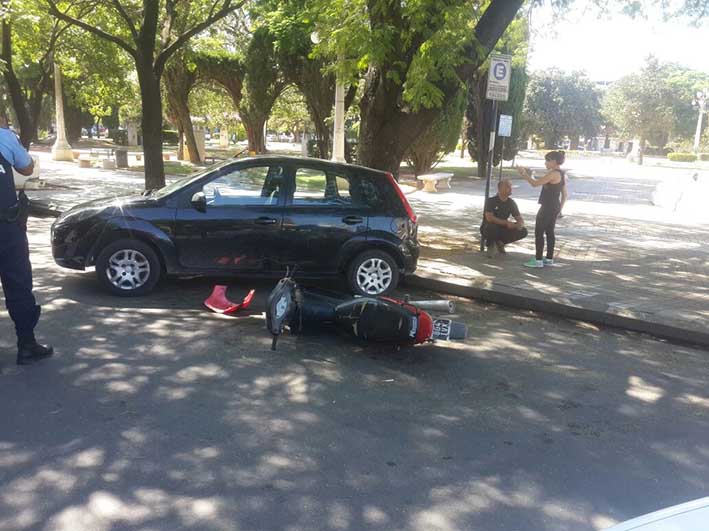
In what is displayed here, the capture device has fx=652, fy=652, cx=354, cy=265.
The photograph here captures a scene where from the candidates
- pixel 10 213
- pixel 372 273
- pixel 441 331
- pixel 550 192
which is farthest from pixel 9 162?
pixel 550 192

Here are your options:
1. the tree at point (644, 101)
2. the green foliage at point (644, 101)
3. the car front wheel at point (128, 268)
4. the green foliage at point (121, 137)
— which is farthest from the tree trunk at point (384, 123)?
the green foliage at point (121, 137)

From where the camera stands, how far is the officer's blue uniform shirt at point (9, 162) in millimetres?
4875

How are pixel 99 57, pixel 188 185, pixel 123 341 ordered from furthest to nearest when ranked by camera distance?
1. pixel 99 57
2. pixel 188 185
3. pixel 123 341

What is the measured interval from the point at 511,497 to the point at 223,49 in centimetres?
3284

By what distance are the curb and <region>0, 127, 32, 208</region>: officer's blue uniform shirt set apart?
5.18 m

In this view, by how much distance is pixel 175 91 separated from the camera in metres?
31.0

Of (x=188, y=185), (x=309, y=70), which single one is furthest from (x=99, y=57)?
(x=188, y=185)

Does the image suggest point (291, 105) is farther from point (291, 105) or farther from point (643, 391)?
point (643, 391)

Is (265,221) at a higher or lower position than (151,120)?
lower

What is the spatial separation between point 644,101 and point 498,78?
5331cm

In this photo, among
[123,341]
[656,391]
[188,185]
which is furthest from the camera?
[188,185]

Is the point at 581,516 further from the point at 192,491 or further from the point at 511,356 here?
the point at 511,356

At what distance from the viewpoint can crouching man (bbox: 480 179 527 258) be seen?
10172 mm

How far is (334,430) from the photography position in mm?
4285
